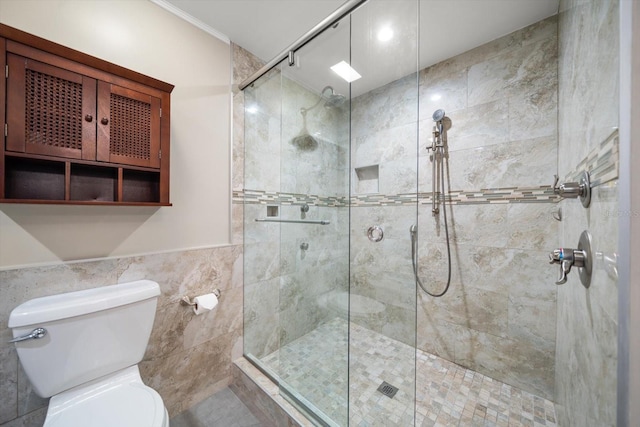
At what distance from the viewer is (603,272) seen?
0.55 metres

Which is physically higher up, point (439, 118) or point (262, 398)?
point (439, 118)

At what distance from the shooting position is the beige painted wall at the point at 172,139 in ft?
3.26

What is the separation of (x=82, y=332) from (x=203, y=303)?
1.70 feet

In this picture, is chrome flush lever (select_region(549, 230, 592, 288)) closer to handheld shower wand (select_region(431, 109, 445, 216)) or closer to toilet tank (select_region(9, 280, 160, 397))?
handheld shower wand (select_region(431, 109, 445, 216))

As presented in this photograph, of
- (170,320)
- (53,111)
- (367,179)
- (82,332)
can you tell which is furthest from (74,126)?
(367,179)

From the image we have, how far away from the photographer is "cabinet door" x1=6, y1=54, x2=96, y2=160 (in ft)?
2.79

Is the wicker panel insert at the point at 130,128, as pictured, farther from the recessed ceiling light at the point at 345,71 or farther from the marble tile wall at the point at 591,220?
the marble tile wall at the point at 591,220

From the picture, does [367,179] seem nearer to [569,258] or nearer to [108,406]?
[569,258]

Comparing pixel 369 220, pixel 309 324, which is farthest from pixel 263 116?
pixel 309 324

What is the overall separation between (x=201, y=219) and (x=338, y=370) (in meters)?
1.26

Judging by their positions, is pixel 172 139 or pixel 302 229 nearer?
pixel 172 139

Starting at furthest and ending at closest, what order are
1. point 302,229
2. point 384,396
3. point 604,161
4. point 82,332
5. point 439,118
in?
point 439,118, point 302,229, point 384,396, point 82,332, point 604,161

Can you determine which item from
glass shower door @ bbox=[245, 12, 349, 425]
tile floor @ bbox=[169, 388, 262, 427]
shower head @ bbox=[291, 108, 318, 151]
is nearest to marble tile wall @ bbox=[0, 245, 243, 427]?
tile floor @ bbox=[169, 388, 262, 427]

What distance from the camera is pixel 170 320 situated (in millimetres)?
1346
